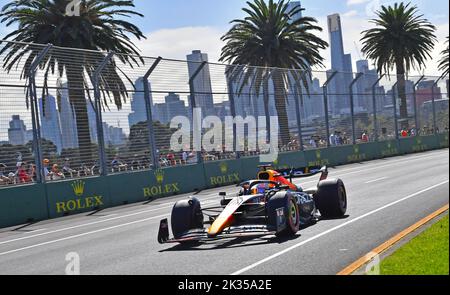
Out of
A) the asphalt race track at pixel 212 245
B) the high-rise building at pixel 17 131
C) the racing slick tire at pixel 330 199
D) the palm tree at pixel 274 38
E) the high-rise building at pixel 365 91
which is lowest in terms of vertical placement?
the asphalt race track at pixel 212 245

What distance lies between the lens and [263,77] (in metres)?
29.7

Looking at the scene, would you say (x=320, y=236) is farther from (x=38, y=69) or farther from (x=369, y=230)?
(x=38, y=69)

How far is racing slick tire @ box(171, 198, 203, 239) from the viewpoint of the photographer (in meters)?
10.5

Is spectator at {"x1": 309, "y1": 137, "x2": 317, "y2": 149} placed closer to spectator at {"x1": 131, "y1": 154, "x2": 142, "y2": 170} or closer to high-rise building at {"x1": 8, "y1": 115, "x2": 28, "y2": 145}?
spectator at {"x1": 131, "y1": 154, "x2": 142, "y2": 170}

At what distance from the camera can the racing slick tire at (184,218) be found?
10.5 metres

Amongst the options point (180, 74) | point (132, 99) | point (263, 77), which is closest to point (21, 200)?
point (132, 99)

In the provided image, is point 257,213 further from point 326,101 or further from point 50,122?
point 326,101

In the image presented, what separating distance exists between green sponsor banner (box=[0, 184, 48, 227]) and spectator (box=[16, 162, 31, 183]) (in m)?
0.36

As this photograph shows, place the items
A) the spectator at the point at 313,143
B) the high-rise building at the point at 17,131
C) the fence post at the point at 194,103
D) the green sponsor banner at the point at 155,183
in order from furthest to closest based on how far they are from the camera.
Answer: the spectator at the point at 313,143 < the fence post at the point at 194,103 < the green sponsor banner at the point at 155,183 < the high-rise building at the point at 17,131

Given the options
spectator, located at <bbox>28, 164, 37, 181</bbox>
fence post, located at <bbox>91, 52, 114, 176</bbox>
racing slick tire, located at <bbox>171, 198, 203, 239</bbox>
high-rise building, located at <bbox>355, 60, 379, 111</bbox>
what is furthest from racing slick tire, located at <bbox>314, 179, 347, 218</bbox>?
high-rise building, located at <bbox>355, 60, 379, 111</bbox>

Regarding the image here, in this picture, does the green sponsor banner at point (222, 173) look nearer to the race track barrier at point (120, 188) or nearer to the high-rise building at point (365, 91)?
the race track barrier at point (120, 188)

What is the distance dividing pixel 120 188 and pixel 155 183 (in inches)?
65.3

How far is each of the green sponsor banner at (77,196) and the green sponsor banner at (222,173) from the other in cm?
549

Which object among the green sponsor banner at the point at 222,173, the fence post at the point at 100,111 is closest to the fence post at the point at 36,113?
the fence post at the point at 100,111
